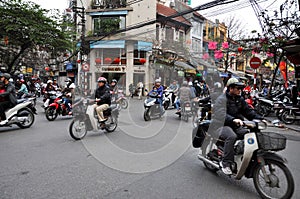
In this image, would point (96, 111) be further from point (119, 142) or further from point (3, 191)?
point (3, 191)

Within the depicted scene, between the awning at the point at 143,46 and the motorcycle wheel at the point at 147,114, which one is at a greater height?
the awning at the point at 143,46

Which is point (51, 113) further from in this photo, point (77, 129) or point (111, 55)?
point (111, 55)

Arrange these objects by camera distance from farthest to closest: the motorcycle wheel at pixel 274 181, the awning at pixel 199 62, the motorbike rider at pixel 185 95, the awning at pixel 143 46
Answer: the awning at pixel 199 62 < the awning at pixel 143 46 < the motorbike rider at pixel 185 95 < the motorcycle wheel at pixel 274 181

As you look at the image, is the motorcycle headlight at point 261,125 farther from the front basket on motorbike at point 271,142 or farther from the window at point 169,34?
the window at point 169,34

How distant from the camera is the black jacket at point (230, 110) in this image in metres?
3.64

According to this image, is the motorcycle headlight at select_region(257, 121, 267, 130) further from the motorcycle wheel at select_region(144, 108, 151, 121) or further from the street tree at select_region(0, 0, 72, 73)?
the street tree at select_region(0, 0, 72, 73)

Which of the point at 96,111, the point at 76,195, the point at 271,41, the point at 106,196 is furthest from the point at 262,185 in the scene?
the point at 271,41

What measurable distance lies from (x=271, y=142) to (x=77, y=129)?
14.7 feet

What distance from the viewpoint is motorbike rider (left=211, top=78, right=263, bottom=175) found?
3451mm

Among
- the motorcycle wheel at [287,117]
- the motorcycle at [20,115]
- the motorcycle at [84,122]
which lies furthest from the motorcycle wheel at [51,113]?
the motorcycle wheel at [287,117]

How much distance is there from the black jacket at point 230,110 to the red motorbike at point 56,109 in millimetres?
6989

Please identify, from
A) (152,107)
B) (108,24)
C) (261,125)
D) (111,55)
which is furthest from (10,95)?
(111,55)

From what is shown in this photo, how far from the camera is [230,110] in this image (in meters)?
3.71

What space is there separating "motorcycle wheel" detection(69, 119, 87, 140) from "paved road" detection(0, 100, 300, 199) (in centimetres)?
17
